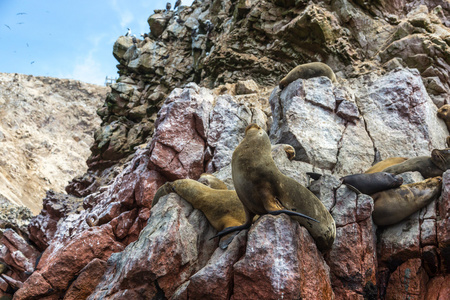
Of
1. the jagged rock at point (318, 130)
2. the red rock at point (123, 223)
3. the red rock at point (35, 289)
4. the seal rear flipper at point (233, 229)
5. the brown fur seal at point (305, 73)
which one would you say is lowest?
the red rock at point (35, 289)

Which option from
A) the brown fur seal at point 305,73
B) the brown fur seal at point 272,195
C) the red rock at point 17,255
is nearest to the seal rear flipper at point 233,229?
the brown fur seal at point 272,195

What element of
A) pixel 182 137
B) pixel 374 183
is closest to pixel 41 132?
pixel 182 137

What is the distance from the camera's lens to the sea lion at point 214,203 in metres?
5.51

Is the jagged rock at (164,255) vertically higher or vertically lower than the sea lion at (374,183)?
lower

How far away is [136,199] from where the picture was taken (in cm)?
927

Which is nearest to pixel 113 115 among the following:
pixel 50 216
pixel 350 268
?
pixel 50 216

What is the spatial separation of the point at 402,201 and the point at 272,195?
2.43 metres

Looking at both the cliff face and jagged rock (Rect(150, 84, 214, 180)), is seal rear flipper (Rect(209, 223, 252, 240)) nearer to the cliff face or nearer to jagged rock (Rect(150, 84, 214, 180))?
jagged rock (Rect(150, 84, 214, 180))

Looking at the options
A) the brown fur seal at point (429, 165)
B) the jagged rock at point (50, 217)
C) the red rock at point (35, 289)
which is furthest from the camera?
the jagged rock at point (50, 217)

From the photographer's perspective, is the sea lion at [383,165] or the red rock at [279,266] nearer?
the red rock at [279,266]

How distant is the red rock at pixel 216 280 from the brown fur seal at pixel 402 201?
2644 mm

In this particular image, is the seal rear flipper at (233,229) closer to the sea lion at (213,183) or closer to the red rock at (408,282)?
the sea lion at (213,183)

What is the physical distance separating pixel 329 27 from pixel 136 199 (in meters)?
10.6

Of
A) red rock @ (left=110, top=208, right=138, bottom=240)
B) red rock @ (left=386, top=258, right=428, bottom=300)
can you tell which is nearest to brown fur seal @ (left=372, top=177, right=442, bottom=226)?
red rock @ (left=386, top=258, right=428, bottom=300)
